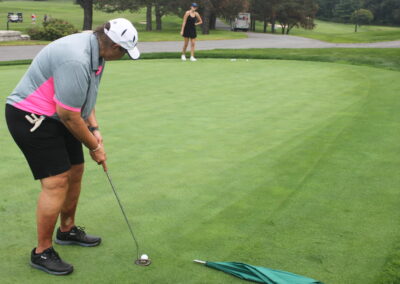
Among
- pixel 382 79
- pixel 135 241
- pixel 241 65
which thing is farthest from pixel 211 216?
pixel 241 65

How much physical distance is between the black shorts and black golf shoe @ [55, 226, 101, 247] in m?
0.52

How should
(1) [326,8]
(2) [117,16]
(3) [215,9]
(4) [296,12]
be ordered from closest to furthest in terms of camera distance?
(3) [215,9], (2) [117,16], (4) [296,12], (1) [326,8]

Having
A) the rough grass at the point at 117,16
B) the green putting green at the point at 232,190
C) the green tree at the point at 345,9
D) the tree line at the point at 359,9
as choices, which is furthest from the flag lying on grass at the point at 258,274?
the green tree at the point at 345,9

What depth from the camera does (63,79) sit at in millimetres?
2762

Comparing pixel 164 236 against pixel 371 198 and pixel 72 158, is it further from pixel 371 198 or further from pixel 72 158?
pixel 371 198

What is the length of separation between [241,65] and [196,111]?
614cm

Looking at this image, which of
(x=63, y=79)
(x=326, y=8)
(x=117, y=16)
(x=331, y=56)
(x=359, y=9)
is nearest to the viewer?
(x=63, y=79)

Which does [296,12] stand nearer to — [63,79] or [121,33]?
[121,33]

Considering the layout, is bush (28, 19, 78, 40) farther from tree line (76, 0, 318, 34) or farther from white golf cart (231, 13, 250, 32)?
white golf cart (231, 13, 250, 32)

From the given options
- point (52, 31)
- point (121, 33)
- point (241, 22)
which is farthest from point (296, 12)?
point (121, 33)

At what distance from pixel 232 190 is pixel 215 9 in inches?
1481

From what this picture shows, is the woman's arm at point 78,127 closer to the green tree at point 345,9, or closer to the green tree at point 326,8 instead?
the green tree at point 345,9

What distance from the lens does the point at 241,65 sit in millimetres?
13258

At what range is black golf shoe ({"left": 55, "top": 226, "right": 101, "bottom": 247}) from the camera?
3363mm
